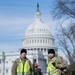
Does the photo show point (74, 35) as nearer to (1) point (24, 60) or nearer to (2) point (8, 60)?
(1) point (24, 60)

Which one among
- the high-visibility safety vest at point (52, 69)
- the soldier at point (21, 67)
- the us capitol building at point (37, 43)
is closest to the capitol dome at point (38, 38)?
the us capitol building at point (37, 43)

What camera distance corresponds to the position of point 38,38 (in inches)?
5851

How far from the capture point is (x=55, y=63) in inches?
388

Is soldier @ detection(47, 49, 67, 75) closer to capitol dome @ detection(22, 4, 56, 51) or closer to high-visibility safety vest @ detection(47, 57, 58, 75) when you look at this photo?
high-visibility safety vest @ detection(47, 57, 58, 75)

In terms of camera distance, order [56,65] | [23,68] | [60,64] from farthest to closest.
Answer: [23,68], [56,65], [60,64]

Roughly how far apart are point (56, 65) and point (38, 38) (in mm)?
138821

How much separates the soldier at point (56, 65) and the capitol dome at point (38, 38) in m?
135

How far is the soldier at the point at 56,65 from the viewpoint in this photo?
381 inches

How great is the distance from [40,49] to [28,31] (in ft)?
24.8

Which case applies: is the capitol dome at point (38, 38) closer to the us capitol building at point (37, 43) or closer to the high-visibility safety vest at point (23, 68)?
Answer: the us capitol building at point (37, 43)

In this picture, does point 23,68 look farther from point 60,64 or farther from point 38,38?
point 38,38

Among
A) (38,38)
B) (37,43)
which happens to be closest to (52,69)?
(37,43)

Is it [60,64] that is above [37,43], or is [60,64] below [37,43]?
below

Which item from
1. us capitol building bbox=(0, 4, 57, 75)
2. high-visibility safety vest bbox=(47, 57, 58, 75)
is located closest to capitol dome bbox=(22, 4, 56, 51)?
us capitol building bbox=(0, 4, 57, 75)
